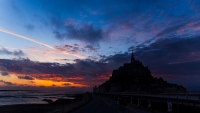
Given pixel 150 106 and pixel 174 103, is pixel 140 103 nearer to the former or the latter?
pixel 150 106

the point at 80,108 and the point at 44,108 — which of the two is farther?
the point at 44,108

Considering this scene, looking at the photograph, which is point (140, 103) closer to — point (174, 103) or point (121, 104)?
point (121, 104)

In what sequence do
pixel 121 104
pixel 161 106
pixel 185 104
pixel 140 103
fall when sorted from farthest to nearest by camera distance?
pixel 140 103 → pixel 121 104 → pixel 161 106 → pixel 185 104

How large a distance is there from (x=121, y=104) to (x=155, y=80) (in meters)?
173

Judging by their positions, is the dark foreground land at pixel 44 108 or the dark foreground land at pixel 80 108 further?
the dark foreground land at pixel 44 108

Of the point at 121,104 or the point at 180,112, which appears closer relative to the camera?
the point at 180,112

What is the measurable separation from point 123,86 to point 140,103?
16047cm

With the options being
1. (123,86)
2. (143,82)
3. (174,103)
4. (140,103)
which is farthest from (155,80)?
(174,103)

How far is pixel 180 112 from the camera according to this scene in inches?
942

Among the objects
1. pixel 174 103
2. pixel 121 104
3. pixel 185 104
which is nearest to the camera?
pixel 185 104

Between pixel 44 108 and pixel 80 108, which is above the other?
pixel 80 108

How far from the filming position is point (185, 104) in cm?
2386

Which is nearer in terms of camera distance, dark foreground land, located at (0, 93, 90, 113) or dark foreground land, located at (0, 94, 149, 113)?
dark foreground land, located at (0, 94, 149, 113)

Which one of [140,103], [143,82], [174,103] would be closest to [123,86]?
[143,82]
